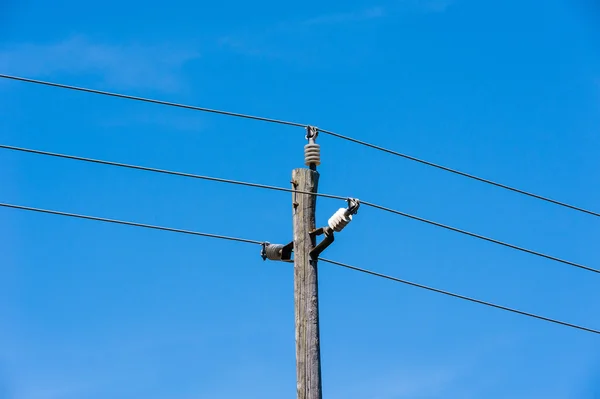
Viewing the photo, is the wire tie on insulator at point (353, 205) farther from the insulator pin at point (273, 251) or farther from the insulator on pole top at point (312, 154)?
the insulator pin at point (273, 251)

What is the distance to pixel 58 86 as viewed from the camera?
9.30m

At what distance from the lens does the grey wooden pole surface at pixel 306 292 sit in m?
8.33

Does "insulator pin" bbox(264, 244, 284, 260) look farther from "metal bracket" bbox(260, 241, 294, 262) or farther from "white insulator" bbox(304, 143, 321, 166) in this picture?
"white insulator" bbox(304, 143, 321, 166)

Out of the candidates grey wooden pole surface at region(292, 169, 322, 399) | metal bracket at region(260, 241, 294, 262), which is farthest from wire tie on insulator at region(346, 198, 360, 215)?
metal bracket at region(260, 241, 294, 262)

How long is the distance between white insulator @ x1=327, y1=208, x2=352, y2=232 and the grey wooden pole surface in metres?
0.24

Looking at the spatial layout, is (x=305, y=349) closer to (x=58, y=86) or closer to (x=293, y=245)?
(x=293, y=245)

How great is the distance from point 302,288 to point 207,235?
4.25 feet

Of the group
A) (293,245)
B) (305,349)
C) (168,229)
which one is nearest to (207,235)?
(168,229)

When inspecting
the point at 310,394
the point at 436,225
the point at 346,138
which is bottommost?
the point at 310,394

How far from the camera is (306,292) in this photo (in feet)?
28.2

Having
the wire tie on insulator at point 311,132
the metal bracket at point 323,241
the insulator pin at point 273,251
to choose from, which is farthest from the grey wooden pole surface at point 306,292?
the wire tie on insulator at point 311,132

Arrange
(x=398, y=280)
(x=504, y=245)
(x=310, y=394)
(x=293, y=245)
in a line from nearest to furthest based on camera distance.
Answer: (x=310, y=394), (x=293, y=245), (x=398, y=280), (x=504, y=245)

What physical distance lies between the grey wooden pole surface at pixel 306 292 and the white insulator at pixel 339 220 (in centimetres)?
24

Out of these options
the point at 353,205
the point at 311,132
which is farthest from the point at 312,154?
the point at 353,205
